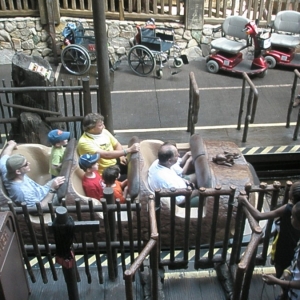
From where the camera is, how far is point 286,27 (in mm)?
8680

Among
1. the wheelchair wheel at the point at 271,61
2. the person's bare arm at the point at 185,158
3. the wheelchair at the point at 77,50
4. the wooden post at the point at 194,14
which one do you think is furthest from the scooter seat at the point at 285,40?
the person's bare arm at the point at 185,158

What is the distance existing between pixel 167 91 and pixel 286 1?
3592 millimetres

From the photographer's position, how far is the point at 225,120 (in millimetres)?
6859

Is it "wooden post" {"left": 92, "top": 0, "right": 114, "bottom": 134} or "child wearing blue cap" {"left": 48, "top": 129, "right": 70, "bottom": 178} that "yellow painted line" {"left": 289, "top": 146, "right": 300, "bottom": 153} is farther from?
"child wearing blue cap" {"left": 48, "top": 129, "right": 70, "bottom": 178}

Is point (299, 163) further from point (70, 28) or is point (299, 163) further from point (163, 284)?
point (70, 28)

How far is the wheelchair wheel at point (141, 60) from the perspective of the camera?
831cm

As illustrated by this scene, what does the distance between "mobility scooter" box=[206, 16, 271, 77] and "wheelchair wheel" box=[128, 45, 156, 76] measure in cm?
120

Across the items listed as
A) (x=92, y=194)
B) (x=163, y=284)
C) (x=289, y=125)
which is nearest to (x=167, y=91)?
(x=289, y=125)

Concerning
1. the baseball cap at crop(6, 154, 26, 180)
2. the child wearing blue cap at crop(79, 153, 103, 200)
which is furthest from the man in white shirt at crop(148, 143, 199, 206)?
the baseball cap at crop(6, 154, 26, 180)

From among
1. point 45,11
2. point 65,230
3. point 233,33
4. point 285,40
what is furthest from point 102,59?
point 285,40

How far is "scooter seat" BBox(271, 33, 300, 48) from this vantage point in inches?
334

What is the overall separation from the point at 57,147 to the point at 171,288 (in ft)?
6.49

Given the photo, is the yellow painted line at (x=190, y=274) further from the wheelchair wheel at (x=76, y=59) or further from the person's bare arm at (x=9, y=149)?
the wheelchair wheel at (x=76, y=59)

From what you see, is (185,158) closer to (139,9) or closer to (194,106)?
(194,106)
